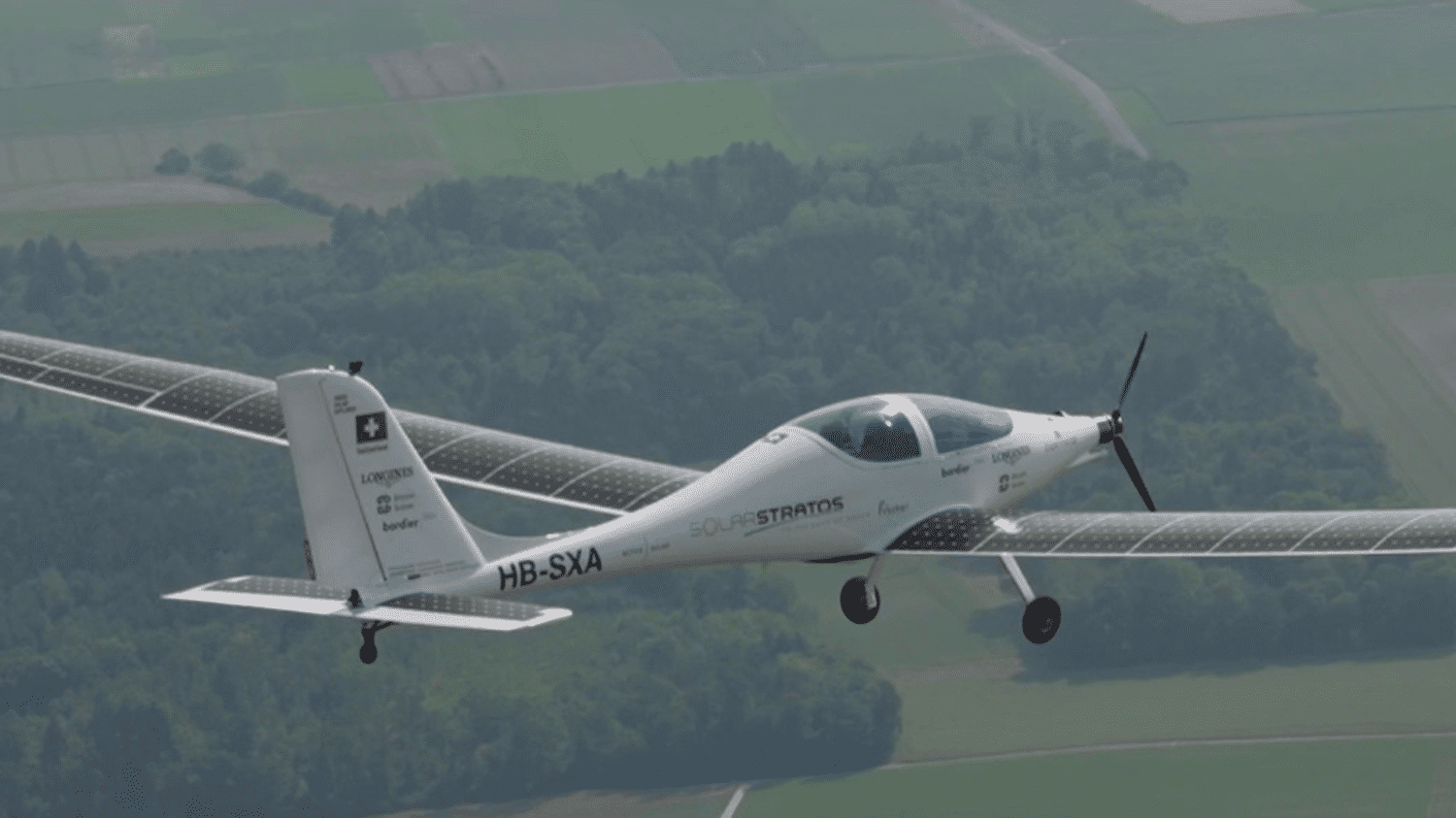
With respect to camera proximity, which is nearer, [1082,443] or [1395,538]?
[1395,538]

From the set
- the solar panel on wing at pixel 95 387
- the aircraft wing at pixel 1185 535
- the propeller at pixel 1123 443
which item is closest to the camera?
the aircraft wing at pixel 1185 535

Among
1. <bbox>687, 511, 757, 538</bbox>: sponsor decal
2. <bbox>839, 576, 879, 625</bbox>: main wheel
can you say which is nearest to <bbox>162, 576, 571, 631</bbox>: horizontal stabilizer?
<bbox>687, 511, 757, 538</bbox>: sponsor decal

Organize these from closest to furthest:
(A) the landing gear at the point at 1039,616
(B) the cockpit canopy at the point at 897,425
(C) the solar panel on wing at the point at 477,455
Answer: (A) the landing gear at the point at 1039,616
(B) the cockpit canopy at the point at 897,425
(C) the solar panel on wing at the point at 477,455

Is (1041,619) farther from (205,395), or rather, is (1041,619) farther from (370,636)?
(205,395)

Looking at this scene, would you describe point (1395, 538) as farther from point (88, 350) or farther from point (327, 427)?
point (88, 350)

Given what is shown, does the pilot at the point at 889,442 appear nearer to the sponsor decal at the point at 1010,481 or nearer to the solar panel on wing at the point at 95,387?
the sponsor decal at the point at 1010,481

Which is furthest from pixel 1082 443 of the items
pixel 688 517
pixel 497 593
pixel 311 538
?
pixel 311 538

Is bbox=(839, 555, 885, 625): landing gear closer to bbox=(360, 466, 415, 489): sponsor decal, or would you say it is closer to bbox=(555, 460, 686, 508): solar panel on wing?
bbox=(555, 460, 686, 508): solar panel on wing

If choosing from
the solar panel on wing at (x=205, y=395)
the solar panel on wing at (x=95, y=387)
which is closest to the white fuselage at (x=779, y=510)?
the solar panel on wing at (x=205, y=395)
